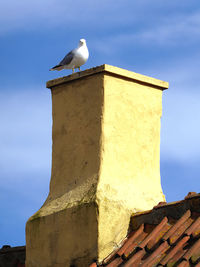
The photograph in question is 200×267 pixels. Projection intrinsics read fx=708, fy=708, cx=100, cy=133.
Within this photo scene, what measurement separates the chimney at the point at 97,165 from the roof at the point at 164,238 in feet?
0.70

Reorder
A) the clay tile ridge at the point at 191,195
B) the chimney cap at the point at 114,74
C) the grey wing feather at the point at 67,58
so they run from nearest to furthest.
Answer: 1. the clay tile ridge at the point at 191,195
2. the chimney cap at the point at 114,74
3. the grey wing feather at the point at 67,58

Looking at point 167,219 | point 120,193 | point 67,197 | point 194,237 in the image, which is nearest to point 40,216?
point 67,197

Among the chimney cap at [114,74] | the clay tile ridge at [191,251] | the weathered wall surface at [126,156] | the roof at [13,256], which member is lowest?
the clay tile ridge at [191,251]

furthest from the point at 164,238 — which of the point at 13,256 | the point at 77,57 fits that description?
the point at 77,57

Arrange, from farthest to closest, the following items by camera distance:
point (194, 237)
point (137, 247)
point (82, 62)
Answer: point (82, 62)
point (137, 247)
point (194, 237)

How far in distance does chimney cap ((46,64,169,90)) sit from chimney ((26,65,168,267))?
0.5 inches

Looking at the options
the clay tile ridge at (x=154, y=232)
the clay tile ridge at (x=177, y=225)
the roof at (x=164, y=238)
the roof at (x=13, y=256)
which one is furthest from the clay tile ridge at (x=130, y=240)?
the roof at (x=13, y=256)

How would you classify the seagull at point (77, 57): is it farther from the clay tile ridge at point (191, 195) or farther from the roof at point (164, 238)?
the clay tile ridge at point (191, 195)

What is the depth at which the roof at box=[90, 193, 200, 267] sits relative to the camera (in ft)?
22.1

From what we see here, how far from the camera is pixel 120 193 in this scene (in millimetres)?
7977

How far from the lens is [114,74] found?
8266 mm

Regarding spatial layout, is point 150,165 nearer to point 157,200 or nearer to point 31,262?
point 157,200

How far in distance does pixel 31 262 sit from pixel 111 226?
1.27 metres

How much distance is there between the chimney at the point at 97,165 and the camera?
775 centimetres
